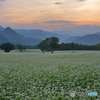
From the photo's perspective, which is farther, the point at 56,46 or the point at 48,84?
the point at 56,46

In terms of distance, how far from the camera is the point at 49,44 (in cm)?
10638

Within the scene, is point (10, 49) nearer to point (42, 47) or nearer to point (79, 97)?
point (42, 47)

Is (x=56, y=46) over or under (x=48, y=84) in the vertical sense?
over

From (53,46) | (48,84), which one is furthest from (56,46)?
(48,84)

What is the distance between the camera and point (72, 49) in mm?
101000

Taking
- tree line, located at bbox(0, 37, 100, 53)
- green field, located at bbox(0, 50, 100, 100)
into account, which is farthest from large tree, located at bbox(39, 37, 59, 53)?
green field, located at bbox(0, 50, 100, 100)

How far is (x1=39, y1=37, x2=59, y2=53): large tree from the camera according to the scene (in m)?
106

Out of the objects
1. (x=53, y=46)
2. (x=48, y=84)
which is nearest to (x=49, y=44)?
(x=53, y=46)

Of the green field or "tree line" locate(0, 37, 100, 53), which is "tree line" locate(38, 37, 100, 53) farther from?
the green field

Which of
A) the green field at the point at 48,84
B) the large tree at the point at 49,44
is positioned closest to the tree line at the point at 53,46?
the large tree at the point at 49,44

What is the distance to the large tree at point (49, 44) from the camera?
106231 millimetres

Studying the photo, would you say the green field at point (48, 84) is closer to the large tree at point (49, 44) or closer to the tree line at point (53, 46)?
the tree line at point (53, 46)

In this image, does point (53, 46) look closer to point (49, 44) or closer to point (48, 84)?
point (49, 44)

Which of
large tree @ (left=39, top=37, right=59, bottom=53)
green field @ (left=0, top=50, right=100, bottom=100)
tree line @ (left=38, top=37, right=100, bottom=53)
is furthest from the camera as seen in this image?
large tree @ (left=39, top=37, right=59, bottom=53)
